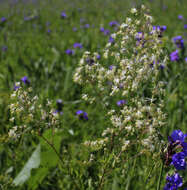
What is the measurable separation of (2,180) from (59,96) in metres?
1.48

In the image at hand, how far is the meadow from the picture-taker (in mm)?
1052

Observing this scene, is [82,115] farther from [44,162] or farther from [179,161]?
[179,161]

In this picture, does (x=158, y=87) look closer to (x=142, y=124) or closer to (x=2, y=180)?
(x=142, y=124)

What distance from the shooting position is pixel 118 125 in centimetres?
99

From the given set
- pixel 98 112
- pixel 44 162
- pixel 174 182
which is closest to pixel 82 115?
pixel 98 112

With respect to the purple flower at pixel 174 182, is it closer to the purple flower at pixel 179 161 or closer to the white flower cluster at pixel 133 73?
the purple flower at pixel 179 161

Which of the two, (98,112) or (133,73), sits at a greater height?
(98,112)

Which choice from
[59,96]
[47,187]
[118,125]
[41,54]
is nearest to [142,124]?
[118,125]

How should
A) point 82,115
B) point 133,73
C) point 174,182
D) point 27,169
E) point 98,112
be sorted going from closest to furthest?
point 133,73 < point 174,182 < point 27,169 < point 82,115 < point 98,112

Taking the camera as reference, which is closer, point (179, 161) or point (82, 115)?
point (179, 161)

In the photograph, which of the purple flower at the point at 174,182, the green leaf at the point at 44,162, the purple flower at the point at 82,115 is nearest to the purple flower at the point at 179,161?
the purple flower at the point at 174,182

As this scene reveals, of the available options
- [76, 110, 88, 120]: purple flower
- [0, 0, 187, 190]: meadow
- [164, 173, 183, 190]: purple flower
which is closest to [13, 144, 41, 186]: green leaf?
[0, 0, 187, 190]: meadow

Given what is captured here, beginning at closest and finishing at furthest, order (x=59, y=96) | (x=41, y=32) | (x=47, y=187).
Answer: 1. (x=47, y=187)
2. (x=59, y=96)
3. (x=41, y=32)

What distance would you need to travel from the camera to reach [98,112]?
2.57m
